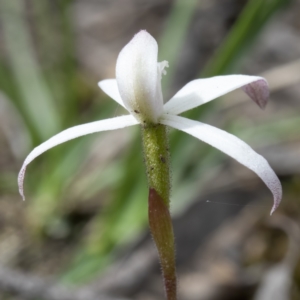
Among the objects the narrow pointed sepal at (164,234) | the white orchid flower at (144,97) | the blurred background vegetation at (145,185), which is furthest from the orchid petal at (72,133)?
the blurred background vegetation at (145,185)

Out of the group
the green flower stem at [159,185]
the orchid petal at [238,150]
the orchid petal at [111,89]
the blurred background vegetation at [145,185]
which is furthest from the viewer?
the blurred background vegetation at [145,185]

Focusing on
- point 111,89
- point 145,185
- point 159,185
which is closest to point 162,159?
point 159,185

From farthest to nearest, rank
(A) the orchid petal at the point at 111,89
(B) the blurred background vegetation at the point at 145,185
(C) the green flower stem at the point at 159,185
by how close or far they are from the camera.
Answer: (B) the blurred background vegetation at the point at 145,185
(A) the orchid petal at the point at 111,89
(C) the green flower stem at the point at 159,185

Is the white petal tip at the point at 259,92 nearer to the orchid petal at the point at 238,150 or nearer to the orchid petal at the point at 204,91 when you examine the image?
the orchid petal at the point at 204,91

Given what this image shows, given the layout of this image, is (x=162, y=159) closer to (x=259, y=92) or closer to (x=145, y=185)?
(x=259, y=92)

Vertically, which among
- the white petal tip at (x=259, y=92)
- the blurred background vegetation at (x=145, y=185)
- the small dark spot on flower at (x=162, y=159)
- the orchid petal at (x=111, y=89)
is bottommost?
the small dark spot on flower at (x=162, y=159)

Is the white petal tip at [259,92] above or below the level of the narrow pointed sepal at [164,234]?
above

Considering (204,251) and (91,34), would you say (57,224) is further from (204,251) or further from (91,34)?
(91,34)
